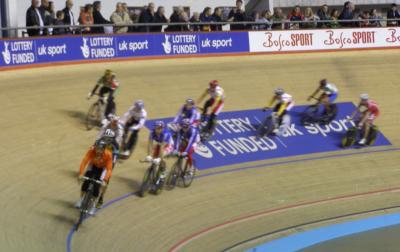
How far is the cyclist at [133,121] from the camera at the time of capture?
48.5ft

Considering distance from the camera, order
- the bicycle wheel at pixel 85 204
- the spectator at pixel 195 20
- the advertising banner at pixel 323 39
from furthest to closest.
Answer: the advertising banner at pixel 323 39 < the spectator at pixel 195 20 < the bicycle wheel at pixel 85 204

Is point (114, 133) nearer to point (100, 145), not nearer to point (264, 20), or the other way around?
point (100, 145)

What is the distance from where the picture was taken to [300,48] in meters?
23.7

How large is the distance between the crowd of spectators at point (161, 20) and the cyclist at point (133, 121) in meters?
4.21

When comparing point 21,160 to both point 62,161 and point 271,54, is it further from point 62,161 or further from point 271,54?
point 271,54

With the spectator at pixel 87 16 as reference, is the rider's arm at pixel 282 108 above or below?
below

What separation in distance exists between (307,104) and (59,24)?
23.0ft

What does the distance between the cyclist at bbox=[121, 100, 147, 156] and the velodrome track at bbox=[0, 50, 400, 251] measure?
46 centimetres

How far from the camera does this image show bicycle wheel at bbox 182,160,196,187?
1470 cm

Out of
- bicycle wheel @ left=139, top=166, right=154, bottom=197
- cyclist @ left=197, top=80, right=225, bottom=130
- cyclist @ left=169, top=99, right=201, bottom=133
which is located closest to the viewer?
bicycle wheel @ left=139, top=166, right=154, bottom=197

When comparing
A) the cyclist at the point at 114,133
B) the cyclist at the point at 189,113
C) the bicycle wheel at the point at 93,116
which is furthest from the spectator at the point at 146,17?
the cyclist at the point at 114,133

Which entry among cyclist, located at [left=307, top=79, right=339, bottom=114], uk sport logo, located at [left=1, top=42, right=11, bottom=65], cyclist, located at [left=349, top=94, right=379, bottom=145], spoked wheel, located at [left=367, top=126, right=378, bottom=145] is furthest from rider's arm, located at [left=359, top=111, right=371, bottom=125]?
uk sport logo, located at [left=1, top=42, right=11, bottom=65]

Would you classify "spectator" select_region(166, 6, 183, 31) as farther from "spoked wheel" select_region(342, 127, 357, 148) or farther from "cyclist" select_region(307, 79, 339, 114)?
"spoked wheel" select_region(342, 127, 357, 148)

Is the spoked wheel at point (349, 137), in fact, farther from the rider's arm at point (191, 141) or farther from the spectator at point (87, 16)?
the spectator at point (87, 16)
